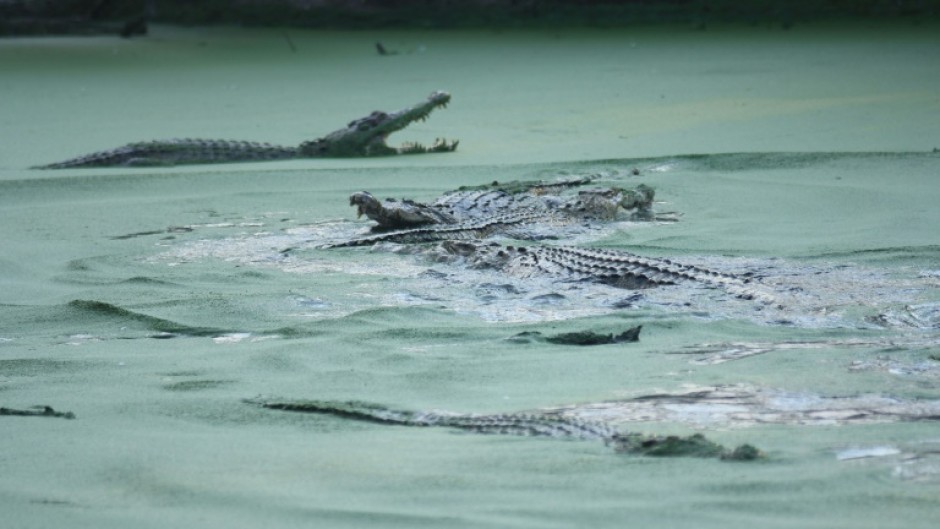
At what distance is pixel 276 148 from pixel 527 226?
226cm

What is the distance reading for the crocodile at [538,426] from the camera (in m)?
2.32

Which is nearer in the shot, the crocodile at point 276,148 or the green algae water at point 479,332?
the green algae water at point 479,332

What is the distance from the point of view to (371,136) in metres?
6.98

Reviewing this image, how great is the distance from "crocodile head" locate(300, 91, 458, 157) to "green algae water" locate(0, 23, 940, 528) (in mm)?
156

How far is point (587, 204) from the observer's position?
502 cm

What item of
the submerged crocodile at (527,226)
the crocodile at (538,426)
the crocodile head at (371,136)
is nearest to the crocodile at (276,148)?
the crocodile head at (371,136)

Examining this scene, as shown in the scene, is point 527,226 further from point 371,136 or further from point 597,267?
point 371,136

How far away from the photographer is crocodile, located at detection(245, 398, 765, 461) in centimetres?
232

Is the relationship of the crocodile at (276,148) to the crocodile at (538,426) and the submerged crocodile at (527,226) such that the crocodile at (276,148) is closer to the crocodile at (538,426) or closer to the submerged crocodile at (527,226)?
the submerged crocodile at (527,226)

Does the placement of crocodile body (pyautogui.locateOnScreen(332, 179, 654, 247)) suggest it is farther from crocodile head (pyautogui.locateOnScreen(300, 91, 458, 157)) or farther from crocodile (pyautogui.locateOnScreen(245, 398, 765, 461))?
crocodile (pyautogui.locateOnScreen(245, 398, 765, 461))

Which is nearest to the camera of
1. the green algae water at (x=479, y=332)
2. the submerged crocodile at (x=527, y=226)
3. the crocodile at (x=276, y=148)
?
the green algae water at (x=479, y=332)

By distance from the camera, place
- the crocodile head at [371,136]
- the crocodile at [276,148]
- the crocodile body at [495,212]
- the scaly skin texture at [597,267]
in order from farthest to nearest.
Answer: the crocodile head at [371,136]
the crocodile at [276,148]
the crocodile body at [495,212]
the scaly skin texture at [597,267]

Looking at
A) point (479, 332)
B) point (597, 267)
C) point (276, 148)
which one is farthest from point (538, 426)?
point (276, 148)

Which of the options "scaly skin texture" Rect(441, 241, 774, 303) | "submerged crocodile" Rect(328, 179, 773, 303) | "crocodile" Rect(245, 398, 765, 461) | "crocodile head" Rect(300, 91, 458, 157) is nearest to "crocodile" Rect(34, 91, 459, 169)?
"crocodile head" Rect(300, 91, 458, 157)
